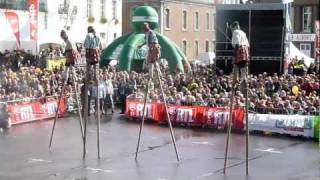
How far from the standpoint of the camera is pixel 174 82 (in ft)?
105

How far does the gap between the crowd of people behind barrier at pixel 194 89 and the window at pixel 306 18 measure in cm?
1914

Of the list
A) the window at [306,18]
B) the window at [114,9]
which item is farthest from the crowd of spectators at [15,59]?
the window at [306,18]

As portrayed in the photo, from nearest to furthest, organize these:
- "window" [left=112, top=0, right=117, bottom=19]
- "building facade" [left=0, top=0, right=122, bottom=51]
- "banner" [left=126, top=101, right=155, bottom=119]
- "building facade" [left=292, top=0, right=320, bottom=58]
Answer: "banner" [left=126, top=101, right=155, bottom=119] < "building facade" [left=0, top=0, right=122, bottom=51] < "window" [left=112, top=0, right=117, bottom=19] < "building facade" [left=292, top=0, right=320, bottom=58]

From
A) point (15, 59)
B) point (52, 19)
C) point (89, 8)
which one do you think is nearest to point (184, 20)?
point (89, 8)

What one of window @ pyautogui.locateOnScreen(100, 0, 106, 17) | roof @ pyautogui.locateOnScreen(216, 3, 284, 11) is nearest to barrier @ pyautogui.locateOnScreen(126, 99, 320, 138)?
roof @ pyautogui.locateOnScreen(216, 3, 284, 11)

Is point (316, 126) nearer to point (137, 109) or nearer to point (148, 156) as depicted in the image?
point (148, 156)

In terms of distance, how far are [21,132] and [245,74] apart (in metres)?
10.5

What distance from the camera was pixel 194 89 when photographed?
29531 millimetres

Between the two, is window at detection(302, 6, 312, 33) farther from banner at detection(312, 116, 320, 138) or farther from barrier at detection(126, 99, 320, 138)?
banner at detection(312, 116, 320, 138)

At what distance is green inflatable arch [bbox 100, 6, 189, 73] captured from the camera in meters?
39.4

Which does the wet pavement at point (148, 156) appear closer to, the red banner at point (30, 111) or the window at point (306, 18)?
the red banner at point (30, 111)

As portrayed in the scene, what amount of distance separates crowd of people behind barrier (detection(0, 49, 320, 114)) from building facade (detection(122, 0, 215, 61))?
29.6 m

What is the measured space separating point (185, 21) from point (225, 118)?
42984mm

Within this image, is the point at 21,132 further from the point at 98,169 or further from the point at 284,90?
the point at 284,90
